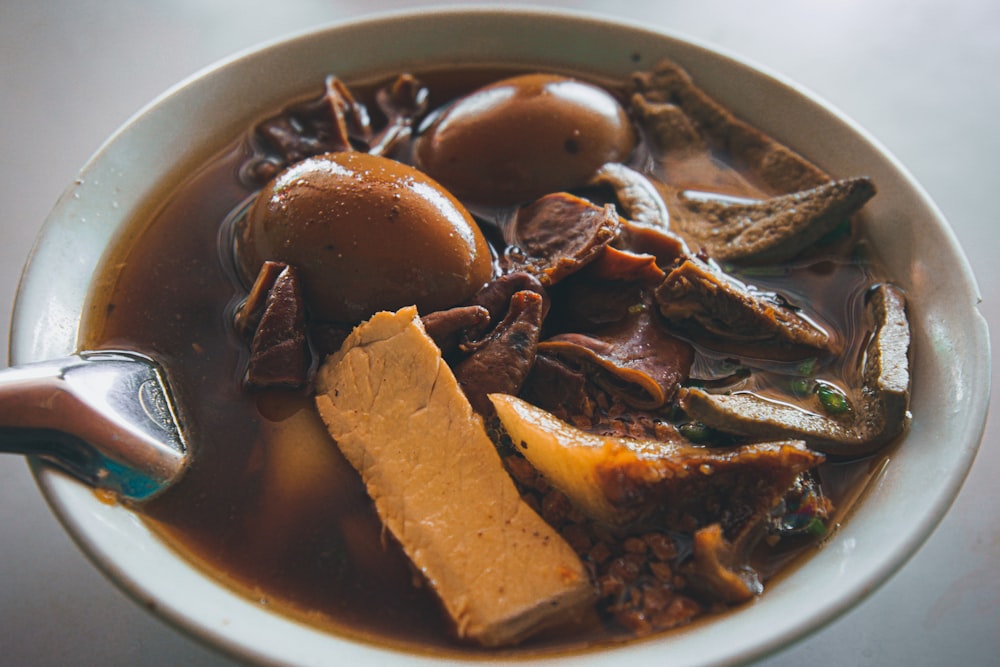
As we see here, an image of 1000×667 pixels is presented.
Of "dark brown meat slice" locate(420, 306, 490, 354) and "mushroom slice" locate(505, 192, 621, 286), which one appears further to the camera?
"mushroom slice" locate(505, 192, 621, 286)

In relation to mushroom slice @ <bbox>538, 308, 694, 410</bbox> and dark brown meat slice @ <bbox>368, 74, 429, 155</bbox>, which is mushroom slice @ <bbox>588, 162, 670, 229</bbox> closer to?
mushroom slice @ <bbox>538, 308, 694, 410</bbox>

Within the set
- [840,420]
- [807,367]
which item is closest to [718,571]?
[840,420]

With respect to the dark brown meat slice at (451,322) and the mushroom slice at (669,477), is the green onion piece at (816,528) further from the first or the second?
the dark brown meat slice at (451,322)

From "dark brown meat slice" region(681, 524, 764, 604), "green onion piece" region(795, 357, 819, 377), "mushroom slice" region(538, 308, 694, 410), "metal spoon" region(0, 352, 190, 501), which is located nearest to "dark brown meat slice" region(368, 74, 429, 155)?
"mushroom slice" region(538, 308, 694, 410)

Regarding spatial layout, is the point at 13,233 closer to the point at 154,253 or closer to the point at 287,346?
the point at 154,253

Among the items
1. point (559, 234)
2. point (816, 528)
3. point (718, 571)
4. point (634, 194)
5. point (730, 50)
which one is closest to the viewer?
point (718, 571)

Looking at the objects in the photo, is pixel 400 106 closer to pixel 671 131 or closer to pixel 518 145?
pixel 518 145

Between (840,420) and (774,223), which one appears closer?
(840,420)

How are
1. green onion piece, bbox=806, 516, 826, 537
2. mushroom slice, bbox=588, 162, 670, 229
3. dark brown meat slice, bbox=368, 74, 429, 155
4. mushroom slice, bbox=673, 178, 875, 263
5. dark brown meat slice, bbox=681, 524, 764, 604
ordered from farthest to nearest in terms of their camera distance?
dark brown meat slice, bbox=368, 74, 429, 155, mushroom slice, bbox=588, 162, 670, 229, mushroom slice, bbox=673, 178, 875, 263, green onion piece, bbox=806, 516, 826, 537, dark brown meat slice, bbox=681, 524, 764, 604
